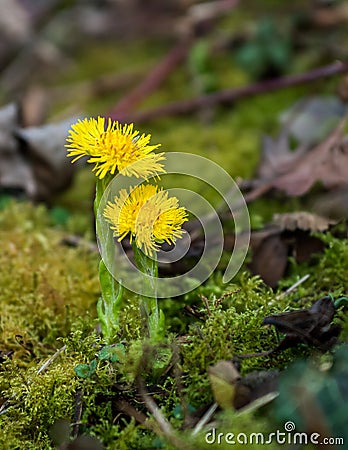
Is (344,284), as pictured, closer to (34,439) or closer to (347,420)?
(347,420)

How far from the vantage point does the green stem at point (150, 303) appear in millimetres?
1330

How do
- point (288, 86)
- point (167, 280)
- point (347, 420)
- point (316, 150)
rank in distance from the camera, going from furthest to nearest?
point (288, 86), point (316, 150), point (167, 280), point (347, 420)

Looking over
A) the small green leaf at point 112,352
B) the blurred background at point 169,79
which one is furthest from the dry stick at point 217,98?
the small green leaf at point 112,352

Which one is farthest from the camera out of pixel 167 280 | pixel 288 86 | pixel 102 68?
pixel 102 68

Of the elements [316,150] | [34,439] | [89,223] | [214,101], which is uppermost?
[214,101]

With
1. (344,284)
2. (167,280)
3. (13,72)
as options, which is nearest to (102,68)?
(13,72)

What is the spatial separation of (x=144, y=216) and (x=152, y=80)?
6.44ft

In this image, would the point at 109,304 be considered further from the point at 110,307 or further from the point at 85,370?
the point at 85,370

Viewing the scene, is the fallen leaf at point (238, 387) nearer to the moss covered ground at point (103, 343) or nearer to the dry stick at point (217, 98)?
Answer: the moss covered ground at point (103, 343)

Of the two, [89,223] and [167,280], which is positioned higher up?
[89,223]

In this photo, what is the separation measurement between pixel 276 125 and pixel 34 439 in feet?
6.27

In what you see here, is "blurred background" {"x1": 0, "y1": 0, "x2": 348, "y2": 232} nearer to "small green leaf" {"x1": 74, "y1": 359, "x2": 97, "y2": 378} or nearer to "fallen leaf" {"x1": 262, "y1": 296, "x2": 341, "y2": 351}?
"fallen leaf" {"x1": 262, "y1": 296, "x2": 341, "y2": 351}

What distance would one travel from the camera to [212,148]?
2.60 m

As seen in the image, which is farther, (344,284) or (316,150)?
(316,150)
